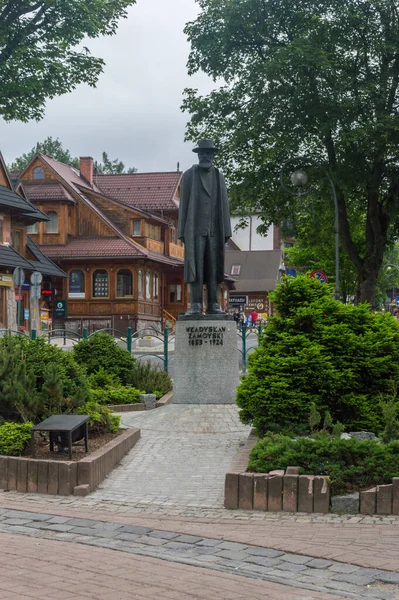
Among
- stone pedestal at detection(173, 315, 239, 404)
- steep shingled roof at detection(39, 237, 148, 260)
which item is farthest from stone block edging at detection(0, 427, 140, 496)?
steep shingled roof at detection(39, 237, 148, 260)

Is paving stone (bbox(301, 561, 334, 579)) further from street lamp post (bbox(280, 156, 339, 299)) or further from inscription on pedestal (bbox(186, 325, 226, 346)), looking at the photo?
street lamp post (bbox(280, 156, 339, 299))

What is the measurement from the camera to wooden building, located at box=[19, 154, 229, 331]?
55156 millimetres

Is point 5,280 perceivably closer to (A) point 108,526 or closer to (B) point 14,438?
(B) point 14,438

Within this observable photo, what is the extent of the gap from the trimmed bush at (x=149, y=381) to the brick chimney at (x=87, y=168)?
4848 centimetres

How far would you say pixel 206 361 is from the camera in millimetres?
14930

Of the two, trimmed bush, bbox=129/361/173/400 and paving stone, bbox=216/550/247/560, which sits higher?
trimmed bush, bbox=129/361/173/400

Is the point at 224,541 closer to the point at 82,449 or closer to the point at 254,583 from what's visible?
the point at 254,583

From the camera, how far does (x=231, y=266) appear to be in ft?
344

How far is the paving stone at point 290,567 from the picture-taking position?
6.36 meters

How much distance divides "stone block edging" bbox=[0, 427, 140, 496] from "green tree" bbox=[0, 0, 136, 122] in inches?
942

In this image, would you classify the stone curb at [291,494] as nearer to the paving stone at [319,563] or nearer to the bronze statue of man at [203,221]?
the paving stone at [319,563]

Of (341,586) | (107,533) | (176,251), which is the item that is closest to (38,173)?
(176,251)

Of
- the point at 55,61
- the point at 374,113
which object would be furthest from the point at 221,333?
the point at 55,61

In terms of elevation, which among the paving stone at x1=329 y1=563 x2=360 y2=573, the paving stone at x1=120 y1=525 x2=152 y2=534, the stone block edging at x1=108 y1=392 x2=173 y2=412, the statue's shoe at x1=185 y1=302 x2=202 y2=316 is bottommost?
the paving stone at x1=120 y1=525 x2=152 y2=534
